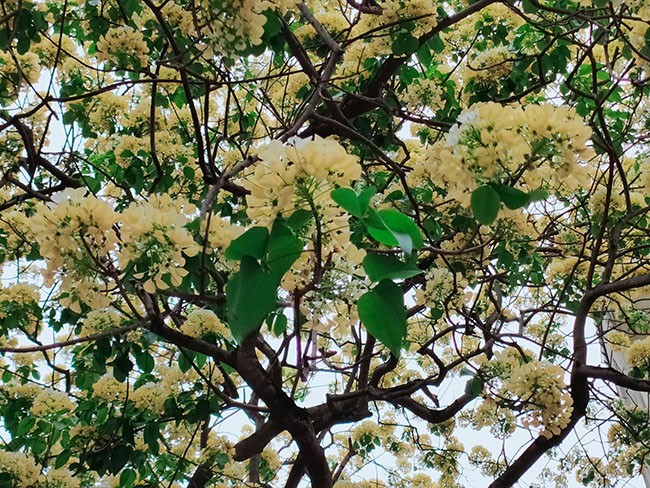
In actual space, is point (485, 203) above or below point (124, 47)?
below

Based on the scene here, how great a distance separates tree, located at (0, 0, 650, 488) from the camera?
951mm

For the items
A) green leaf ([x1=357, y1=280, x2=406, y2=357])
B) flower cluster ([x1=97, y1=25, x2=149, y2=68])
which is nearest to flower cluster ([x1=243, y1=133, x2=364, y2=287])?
green leaf ([x1=357, y1=280, x2=406, y2=357])

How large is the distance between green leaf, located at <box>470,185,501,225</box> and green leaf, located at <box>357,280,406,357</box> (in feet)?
0.76

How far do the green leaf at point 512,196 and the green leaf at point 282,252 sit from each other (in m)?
0.31

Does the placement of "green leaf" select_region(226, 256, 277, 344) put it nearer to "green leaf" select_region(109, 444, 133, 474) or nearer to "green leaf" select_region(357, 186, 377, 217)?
"green leaf" select_region(357, 186, 377, 217)

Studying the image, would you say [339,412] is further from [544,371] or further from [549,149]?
[549,149]

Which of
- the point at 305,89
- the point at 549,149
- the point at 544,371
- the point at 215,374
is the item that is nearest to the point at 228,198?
the point at 305,89

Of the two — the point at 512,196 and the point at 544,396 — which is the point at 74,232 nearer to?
the point at 512,196

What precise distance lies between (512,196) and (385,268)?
0.27 metres

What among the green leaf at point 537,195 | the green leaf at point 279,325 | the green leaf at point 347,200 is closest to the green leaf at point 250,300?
the green leaf at point 347,200

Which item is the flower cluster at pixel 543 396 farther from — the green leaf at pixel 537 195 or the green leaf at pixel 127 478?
the green leaf at pixel 127 478

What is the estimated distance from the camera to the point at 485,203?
36.9 inches

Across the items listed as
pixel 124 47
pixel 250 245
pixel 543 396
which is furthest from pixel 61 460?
pixel 250 245

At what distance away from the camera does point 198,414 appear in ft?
7.93
